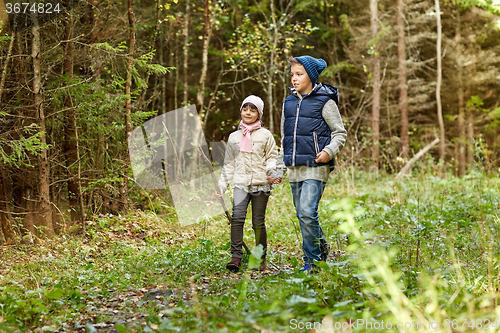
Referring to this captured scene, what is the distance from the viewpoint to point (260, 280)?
411 centimetres

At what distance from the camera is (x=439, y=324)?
2.46 m

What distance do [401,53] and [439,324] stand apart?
60.5 feet

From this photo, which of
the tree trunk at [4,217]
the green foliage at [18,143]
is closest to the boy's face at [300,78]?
the green foliage at [18,143]

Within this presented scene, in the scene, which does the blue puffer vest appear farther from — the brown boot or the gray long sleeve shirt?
the brown boot

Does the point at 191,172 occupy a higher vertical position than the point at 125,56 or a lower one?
lower

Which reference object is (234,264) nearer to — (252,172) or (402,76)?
(252,172)

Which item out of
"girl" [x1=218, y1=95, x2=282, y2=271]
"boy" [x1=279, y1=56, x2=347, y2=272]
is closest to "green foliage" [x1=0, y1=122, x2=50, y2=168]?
"girl" [x1=218, y1=95, x2=282, y2=271]

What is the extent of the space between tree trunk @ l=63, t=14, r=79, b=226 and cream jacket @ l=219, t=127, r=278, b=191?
9.70ft

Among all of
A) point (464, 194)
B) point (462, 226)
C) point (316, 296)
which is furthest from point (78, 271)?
point (464, 194)

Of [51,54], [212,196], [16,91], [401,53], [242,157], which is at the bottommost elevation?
[212,196]

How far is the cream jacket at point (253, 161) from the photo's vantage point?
4980 mm

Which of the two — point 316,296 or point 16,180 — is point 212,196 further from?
point 316,296

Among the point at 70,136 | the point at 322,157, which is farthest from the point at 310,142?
the point at 70,136

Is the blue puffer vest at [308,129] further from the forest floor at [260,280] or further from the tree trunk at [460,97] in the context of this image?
the tree trunk at [460,97]
